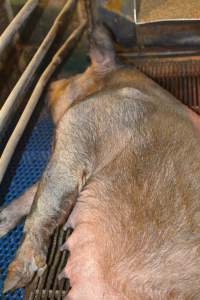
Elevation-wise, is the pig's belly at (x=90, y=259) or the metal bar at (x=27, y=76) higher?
the metal bar at (x=27, y=76)

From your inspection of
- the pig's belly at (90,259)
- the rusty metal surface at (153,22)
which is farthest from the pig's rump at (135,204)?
the rusty metal surface at (153,22)

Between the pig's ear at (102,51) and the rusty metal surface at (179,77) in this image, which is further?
the rusty metal surface at (179,77)

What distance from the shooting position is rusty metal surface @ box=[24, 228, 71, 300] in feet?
5.95

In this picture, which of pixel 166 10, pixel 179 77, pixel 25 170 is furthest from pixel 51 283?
pixel 166 10

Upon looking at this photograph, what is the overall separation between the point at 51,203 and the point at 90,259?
1.08 feet

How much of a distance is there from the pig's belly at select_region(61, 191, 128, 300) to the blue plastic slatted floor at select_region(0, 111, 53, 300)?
34 cm

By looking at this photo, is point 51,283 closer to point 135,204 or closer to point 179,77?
point 135,204

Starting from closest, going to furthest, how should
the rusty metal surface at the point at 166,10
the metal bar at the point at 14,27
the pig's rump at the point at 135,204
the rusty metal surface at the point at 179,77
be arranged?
the pig's rump at the point at 135,204 → the metal bar at the point at 14,27 → the rusty metal surface at the point at 179,77 → the rusty metal surface at the point at 166,10

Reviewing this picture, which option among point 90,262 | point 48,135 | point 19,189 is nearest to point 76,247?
point 90,262

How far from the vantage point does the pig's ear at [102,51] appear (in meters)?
Result: 2.39

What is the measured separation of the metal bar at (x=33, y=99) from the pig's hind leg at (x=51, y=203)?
0.67 ft

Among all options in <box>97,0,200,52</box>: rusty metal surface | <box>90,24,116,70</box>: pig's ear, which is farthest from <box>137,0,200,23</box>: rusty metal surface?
<box>90,24,116,70</box>: pig's ear

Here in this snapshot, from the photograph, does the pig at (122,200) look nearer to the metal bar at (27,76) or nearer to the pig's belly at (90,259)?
the pig's belly at (90,259)

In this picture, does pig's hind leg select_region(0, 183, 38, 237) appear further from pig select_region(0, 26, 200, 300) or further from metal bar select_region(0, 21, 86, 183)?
metal bar select_region(0, 21, 86, 183)
